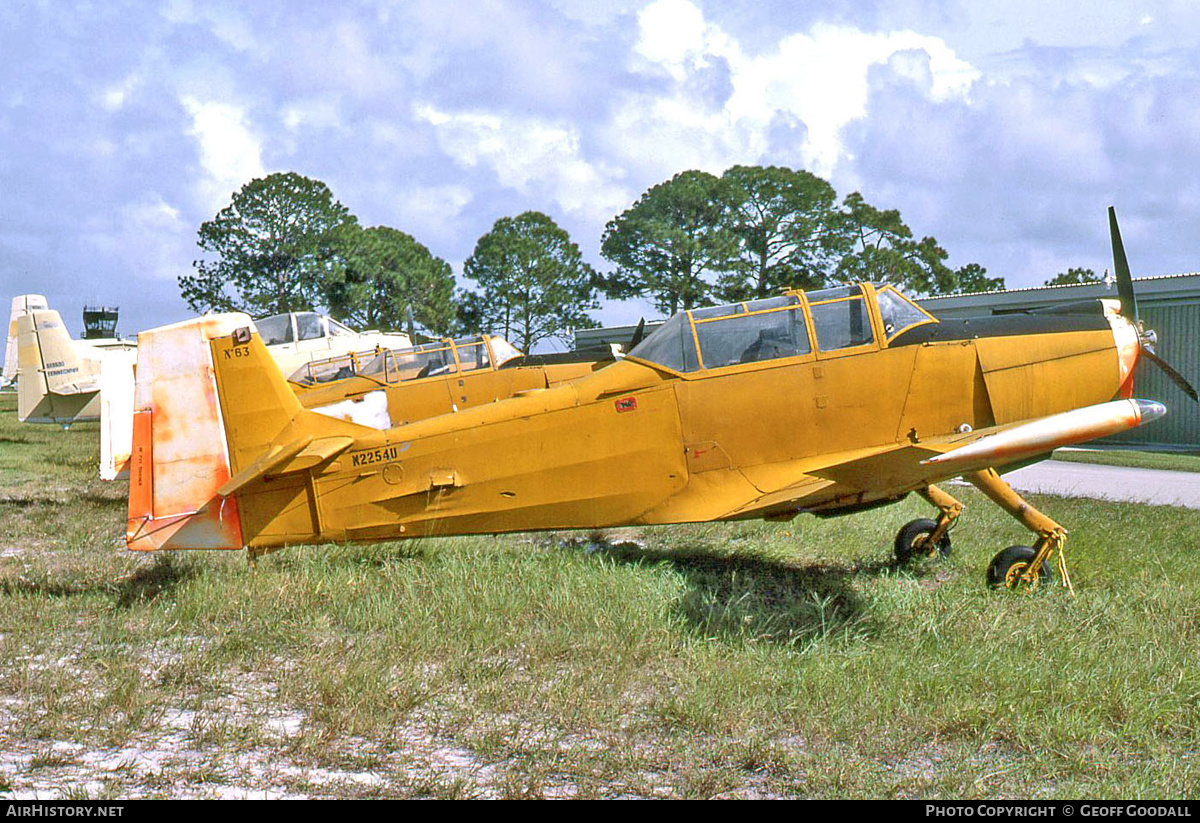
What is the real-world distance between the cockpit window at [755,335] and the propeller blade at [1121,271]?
8.94ft

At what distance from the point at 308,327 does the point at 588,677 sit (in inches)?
548

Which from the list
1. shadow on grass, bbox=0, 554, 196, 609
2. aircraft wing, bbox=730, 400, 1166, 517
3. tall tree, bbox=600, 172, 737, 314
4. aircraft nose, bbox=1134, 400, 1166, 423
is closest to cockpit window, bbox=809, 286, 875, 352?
aircraft wing, bbox=730, 400, 1166, 517

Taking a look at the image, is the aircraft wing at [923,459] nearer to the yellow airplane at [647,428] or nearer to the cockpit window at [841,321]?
the yellow airplane at [647,428]

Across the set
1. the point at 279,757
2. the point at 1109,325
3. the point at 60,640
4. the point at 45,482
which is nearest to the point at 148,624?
the point at 60,640

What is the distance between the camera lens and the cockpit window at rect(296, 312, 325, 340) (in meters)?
17.4

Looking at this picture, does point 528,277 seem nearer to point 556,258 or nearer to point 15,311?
point 556,258

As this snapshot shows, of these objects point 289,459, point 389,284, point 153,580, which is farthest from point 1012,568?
point 389,284

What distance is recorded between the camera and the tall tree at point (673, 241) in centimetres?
3553

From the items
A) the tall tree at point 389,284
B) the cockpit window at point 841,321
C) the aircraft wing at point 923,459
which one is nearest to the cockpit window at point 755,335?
the cockpit window at point 841,321

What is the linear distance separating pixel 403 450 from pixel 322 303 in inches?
1497

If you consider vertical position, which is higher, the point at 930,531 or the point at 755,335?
Result: the point at 755,335

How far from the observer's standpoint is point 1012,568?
691 centimetres

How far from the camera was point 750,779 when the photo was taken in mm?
3848

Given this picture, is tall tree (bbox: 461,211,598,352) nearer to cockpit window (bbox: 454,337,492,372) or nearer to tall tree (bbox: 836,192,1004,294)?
tall tree (bbox: 836,192,1004,294)
